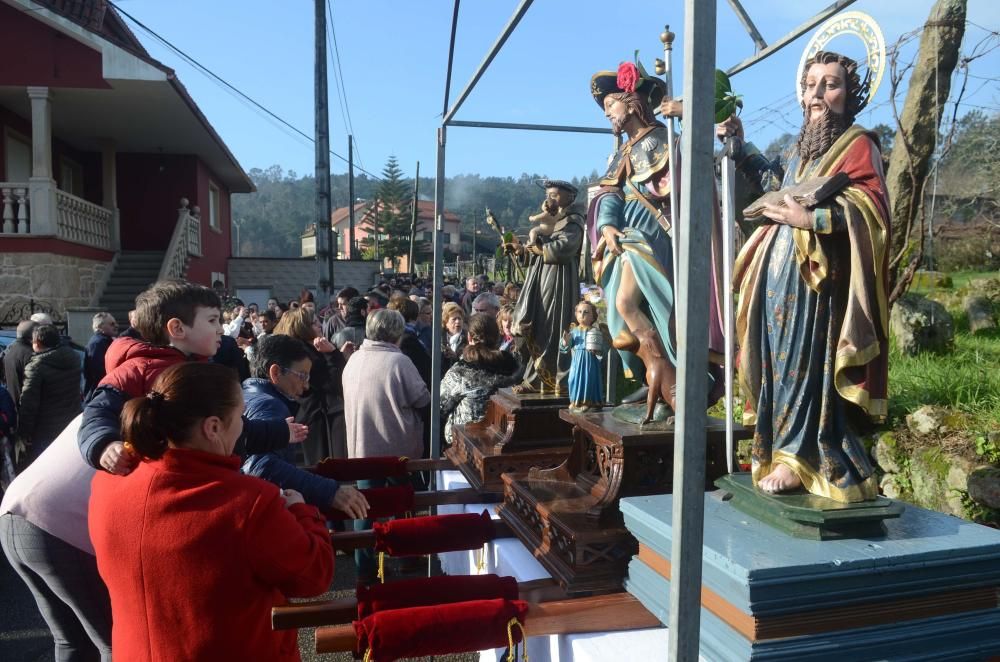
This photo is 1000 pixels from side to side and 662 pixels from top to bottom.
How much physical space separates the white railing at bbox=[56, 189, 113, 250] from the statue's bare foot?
473 inches

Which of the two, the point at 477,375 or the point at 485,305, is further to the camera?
the point at 485,305

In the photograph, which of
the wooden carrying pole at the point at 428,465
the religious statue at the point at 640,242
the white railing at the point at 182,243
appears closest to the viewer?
the religious statue at the point at 640,242

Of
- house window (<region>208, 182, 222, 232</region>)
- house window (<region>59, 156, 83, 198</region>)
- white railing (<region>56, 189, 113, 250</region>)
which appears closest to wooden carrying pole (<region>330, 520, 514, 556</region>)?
white railing (<region>56, 189, 113, 250</region>)

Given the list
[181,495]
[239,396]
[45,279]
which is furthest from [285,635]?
[45,279]

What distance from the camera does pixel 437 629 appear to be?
6.47ft

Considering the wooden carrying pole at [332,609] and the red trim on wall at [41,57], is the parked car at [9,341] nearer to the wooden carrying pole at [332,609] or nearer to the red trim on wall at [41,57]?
the wooden carrying pole at [332,609]

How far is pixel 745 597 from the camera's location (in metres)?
1.69

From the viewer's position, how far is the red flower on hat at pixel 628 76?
9.39 ft

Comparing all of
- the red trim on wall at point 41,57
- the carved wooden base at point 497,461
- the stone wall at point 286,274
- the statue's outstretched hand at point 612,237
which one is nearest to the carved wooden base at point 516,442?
the carved wooden base at point 497,461

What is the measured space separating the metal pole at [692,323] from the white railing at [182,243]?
1431 centimetres

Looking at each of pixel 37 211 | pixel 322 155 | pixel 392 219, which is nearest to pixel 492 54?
pixel 322 155

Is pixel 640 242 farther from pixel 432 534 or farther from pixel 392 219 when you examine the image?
pixel 392 219

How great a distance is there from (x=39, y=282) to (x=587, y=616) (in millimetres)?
11519

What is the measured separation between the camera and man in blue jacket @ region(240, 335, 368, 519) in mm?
2488
